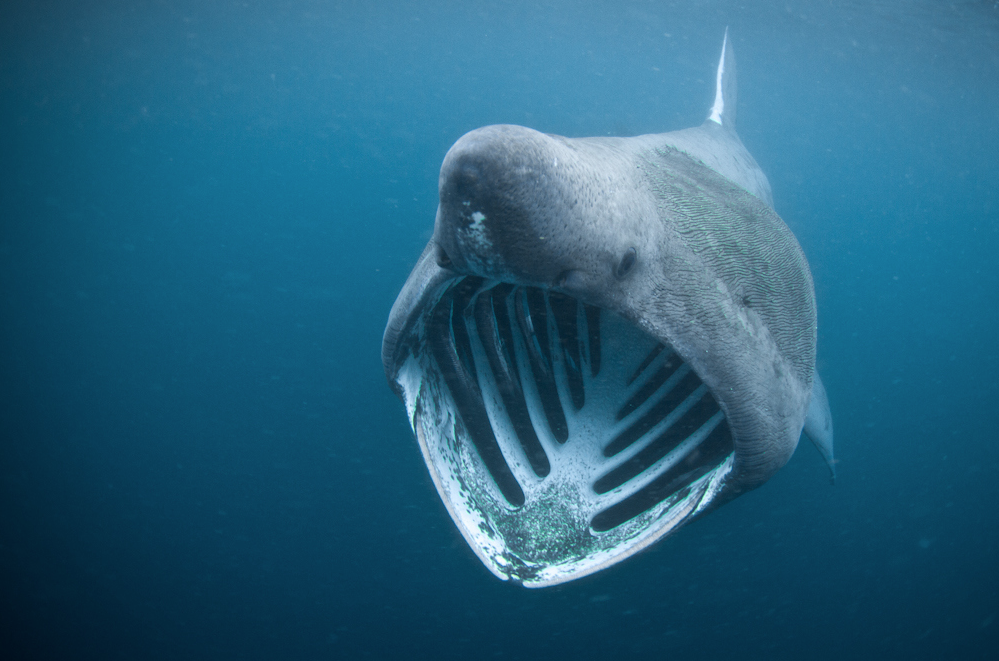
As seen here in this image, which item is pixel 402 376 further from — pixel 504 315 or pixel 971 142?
pixel 971 142

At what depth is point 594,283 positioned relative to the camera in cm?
130

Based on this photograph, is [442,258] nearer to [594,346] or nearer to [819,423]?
[594,346]

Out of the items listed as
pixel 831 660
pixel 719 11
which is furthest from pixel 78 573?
pixel 719 11

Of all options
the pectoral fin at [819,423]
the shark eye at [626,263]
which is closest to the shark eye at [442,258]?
the shark eye at [626,263]

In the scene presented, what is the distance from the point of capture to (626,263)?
135 centimetres

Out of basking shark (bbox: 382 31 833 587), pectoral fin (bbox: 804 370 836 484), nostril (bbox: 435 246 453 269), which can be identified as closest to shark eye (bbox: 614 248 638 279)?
basking shark (bbox: 382 31 833 587)

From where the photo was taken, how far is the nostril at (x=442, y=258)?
4.26ft

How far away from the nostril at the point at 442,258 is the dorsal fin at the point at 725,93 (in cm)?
487

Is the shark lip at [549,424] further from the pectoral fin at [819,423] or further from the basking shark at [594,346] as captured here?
the pectoral fin at [819,423]

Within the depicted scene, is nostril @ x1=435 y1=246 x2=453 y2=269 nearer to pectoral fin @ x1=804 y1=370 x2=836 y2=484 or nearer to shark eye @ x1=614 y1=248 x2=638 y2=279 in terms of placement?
shark eye @ x1=614 y1=248 x2=638 y2=279

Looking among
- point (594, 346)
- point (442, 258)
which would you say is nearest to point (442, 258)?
point (442, 258)

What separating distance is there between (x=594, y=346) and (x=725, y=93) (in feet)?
15.8

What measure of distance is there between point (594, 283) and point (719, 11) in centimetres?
1880

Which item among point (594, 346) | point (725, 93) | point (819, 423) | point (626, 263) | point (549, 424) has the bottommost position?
point (819, 423)
